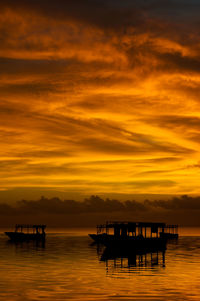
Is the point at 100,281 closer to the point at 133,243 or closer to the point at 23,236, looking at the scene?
the point at 133,243

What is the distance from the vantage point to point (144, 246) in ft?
282

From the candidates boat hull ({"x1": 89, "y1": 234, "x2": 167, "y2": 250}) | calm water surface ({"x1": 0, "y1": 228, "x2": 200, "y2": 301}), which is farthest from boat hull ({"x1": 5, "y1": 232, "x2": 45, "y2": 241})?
calm water surface ({"x1": 0, "y1": 228, "x2": 200, "y2": 301})

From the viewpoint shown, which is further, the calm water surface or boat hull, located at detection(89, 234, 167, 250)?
boat hull, located at detection(89, 234, 167, 250)

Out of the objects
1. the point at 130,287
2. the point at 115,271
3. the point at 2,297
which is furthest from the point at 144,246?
the point at 2,297

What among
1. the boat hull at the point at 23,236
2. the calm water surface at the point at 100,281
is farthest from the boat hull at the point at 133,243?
the boat hull at the point at 23,236

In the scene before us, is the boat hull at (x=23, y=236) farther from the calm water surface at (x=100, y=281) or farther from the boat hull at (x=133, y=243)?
the calm water surface at (x=100, y=281)

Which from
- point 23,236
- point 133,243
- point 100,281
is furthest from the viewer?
point 23,236

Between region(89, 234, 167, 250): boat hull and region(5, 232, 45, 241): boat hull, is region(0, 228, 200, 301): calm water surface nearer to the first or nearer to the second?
region(89, 234, 167, 250): boat hull

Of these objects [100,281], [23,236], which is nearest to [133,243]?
[100,281]

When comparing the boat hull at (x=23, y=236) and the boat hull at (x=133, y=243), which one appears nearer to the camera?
the boat hull at (x=133, y=243)

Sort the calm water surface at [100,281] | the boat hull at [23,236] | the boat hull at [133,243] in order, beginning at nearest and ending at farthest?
the calm water surface at [100,281] < the boat hull at [133,243] < the boat hull at [23,236]

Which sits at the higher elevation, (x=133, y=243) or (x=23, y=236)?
(x=133, y=243)

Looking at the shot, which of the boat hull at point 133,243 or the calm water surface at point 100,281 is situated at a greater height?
the boat hull at point 133,243

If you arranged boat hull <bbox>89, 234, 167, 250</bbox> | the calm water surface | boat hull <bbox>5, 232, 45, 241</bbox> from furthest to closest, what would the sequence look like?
boat hull <bbox>5, 232, 45, 241</bbox>, boat hull <bbox>89, 234, 167, 250</bbox>, the calm water surface
